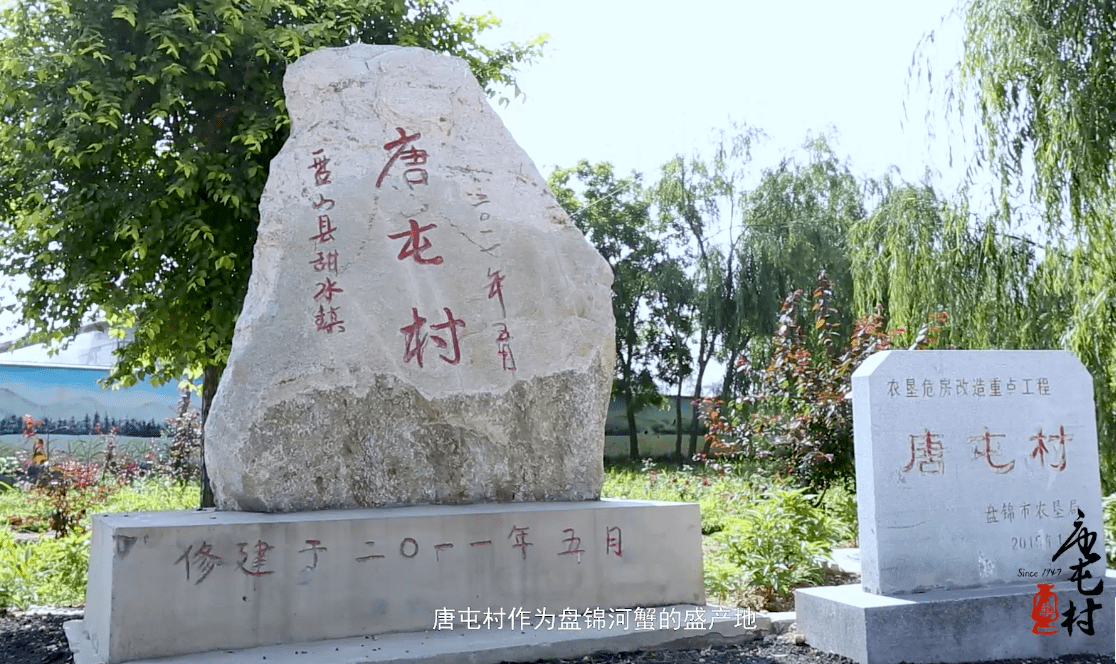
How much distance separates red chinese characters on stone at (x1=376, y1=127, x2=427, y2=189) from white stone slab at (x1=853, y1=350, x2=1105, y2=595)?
95.1 inches

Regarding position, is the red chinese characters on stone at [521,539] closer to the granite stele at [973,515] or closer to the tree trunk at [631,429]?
the granite stele at [973,515]

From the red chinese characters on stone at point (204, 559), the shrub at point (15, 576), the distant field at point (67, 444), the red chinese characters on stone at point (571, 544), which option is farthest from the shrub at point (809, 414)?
the distant field at point (67, 444)

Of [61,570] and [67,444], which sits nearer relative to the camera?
[61,570]

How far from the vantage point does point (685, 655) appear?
14.2 feet

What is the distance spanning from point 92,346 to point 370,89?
13244mm

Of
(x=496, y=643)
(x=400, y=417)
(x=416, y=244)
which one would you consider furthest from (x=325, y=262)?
(x=496, y=643)

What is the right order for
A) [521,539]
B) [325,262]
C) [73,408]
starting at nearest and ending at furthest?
[521,539] → [325,262] → [73,408]

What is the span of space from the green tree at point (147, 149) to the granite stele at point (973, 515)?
435cm

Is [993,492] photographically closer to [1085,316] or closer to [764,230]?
[1085,316]

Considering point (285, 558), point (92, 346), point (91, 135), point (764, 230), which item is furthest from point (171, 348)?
point (764, 230)

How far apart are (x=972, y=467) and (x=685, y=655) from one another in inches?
61.9

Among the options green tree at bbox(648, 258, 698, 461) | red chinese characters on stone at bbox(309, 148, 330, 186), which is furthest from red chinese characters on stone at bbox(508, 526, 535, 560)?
green tree at bbox(648, 258, 698, 461)

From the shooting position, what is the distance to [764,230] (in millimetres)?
17500

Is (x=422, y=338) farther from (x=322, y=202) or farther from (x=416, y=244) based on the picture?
(x=322, y=202)
